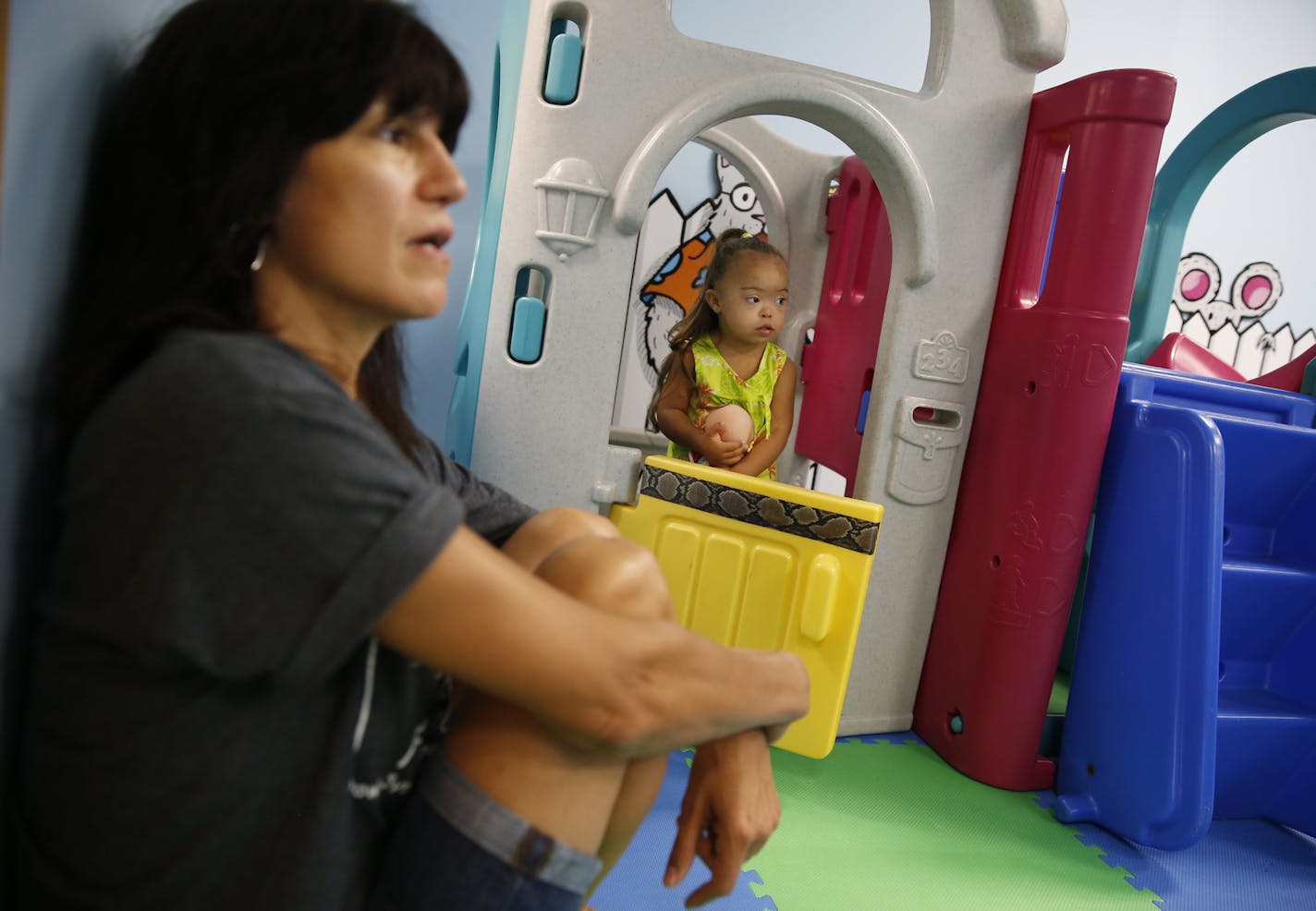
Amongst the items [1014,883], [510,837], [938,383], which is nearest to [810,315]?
[938,383]

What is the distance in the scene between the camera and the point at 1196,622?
1.49 m

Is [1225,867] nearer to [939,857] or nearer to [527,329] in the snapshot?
[939,857]

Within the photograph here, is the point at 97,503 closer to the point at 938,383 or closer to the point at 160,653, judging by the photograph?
the point at 160,653

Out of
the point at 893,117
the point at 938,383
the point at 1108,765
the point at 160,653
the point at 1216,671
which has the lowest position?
the point at 1108,765

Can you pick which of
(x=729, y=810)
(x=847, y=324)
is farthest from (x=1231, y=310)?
(x=729, y=810)

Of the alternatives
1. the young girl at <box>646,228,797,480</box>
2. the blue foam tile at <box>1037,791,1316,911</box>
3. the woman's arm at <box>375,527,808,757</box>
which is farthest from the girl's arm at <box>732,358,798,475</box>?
the woman's arm at <box>375,527,808,757</box>

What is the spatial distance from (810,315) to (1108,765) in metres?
1.33

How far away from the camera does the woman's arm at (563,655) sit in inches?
23.0

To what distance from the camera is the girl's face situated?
84.4 inches

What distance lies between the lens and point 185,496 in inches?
21.0

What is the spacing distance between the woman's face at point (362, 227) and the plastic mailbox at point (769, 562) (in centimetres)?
88

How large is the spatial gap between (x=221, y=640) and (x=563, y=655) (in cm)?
21

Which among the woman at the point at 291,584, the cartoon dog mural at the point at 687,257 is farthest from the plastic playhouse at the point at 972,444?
the cartoon dog mural at the point at 687,257

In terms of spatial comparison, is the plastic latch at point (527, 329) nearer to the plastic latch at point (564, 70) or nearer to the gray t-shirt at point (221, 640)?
the plastic latch at point (564, 70)
